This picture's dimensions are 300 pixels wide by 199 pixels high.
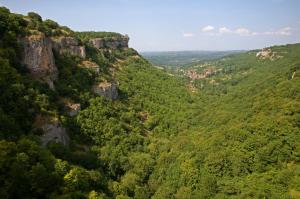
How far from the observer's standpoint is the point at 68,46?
82312 millimetres

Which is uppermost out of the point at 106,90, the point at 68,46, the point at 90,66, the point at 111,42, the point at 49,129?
the point at 111,42

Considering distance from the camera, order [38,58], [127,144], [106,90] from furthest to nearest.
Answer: [106,90] < [127,144] < [38,58]

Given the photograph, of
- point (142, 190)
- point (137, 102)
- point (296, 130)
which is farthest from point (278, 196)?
point (137, 102)

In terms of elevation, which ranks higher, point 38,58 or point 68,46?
point 68,46

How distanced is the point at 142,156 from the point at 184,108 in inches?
1517

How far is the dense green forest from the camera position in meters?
34.1

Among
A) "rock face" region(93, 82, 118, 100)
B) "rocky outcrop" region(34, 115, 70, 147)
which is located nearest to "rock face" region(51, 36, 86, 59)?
"rock face" region(93, 82, 118, 100)

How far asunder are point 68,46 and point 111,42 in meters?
50.3

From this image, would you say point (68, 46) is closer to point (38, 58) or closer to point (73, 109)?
point (38, 58)

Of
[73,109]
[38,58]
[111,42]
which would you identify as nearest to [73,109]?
[73,109]

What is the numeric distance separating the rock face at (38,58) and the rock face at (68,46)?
1388cm

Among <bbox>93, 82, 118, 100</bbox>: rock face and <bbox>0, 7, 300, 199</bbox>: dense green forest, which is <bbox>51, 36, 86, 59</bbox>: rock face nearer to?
<bbox>0, 7, 300, 199</bbox>: dense green forest

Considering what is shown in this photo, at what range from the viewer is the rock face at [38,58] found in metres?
59.1

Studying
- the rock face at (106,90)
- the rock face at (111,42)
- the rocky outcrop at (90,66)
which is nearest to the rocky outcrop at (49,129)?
the rock face at (106,90)
